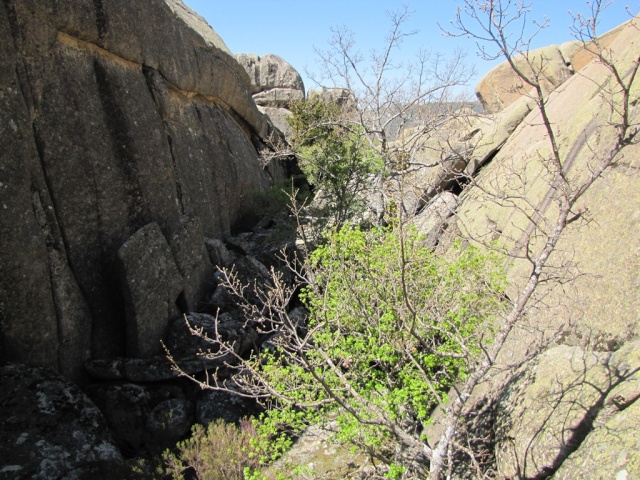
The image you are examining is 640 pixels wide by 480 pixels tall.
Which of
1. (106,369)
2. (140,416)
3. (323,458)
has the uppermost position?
(106,369)

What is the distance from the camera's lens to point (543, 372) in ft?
16.6

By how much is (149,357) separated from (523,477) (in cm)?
581

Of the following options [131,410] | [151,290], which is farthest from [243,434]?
[151,290]

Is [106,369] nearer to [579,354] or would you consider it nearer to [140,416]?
[140,416]

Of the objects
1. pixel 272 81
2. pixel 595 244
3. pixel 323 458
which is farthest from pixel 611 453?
pixel 272 81

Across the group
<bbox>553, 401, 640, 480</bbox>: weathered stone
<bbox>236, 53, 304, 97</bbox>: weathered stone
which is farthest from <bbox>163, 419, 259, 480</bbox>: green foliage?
<bbox>236, 53, 304, 97</bbox>: weathered stone

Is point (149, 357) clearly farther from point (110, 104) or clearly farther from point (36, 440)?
point (110, 104)

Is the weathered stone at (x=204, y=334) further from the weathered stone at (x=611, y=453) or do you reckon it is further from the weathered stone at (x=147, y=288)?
the weathered stone at (x=611, y=453)

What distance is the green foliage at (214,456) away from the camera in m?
6.22

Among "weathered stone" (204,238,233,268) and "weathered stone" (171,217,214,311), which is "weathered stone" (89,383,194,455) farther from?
"weathered stone" (204,238,233,268)

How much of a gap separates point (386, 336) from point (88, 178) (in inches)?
208

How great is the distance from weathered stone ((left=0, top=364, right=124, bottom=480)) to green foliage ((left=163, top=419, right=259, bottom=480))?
83 centimetres

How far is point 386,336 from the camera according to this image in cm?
616

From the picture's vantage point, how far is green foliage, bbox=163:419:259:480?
20.4ft
